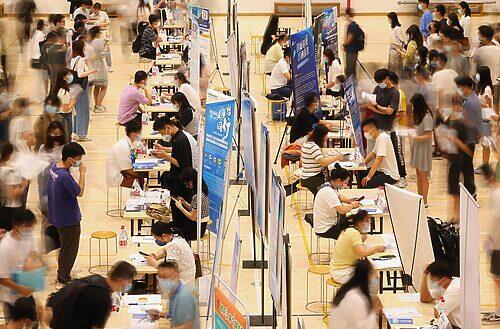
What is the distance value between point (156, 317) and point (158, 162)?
5.07 meters

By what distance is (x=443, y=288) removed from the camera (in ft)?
34.3

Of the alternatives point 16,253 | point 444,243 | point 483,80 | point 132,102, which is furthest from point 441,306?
point 132,102

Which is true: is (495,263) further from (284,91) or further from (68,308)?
(284,91)

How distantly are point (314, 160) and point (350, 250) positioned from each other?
3.35m

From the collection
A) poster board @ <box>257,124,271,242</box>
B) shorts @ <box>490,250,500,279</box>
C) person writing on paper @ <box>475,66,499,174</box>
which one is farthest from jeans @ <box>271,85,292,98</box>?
shorts @ <box>490,250,500,279</box>

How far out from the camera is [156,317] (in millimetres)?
10586

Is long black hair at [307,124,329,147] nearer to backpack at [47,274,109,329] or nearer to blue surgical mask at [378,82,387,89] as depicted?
blue surgical mask at [378,82,387,89]

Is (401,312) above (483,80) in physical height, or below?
below

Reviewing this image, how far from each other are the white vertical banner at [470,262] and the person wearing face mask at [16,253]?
408cm

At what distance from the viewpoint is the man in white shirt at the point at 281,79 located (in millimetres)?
20312

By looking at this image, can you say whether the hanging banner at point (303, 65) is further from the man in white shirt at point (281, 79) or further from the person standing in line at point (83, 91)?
the person standing in line at point (83, 91)

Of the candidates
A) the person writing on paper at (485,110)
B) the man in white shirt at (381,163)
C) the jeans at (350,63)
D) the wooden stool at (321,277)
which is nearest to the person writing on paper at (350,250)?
the wooden stool at (321,277)

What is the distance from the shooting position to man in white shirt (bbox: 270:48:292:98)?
20.3 metres

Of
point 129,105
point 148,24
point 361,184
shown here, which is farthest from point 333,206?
point 148,24
